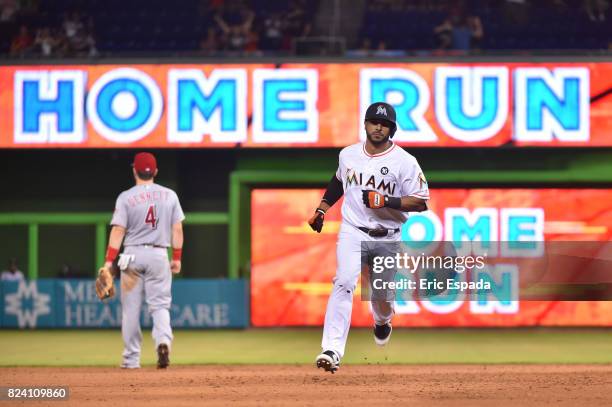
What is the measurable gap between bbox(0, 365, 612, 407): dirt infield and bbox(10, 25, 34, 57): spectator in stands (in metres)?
9.98

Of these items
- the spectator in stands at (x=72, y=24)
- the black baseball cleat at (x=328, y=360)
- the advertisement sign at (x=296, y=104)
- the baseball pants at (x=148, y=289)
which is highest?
the spectator in stands at (x=72, y=24)

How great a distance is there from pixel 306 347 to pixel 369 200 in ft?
23.4

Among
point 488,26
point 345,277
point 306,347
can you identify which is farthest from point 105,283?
point 488,26

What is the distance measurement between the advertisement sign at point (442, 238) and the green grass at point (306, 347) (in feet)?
0.84

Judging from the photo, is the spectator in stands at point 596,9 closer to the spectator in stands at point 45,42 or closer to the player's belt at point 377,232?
the spectator in stands at point 45,42

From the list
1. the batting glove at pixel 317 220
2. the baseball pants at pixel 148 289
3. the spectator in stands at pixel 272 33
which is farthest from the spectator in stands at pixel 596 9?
the batting glove at pixel 317 220

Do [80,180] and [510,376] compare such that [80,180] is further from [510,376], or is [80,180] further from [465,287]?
[510,376]

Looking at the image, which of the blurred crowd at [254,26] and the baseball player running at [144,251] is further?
the blurred crowd at [254,26]

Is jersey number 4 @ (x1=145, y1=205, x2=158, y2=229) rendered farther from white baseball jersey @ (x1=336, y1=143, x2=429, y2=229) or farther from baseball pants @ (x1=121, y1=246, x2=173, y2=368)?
white baseball jersey @ (x1=336, y1=143, x2=429, y2=229)

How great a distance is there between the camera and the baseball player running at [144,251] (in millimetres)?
11992

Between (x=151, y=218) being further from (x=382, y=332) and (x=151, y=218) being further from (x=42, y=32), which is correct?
(x=42, y=32)

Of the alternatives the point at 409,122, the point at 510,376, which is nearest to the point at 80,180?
the point at 409,122

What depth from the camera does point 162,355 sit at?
475 inches

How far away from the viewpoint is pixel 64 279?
19.6m
